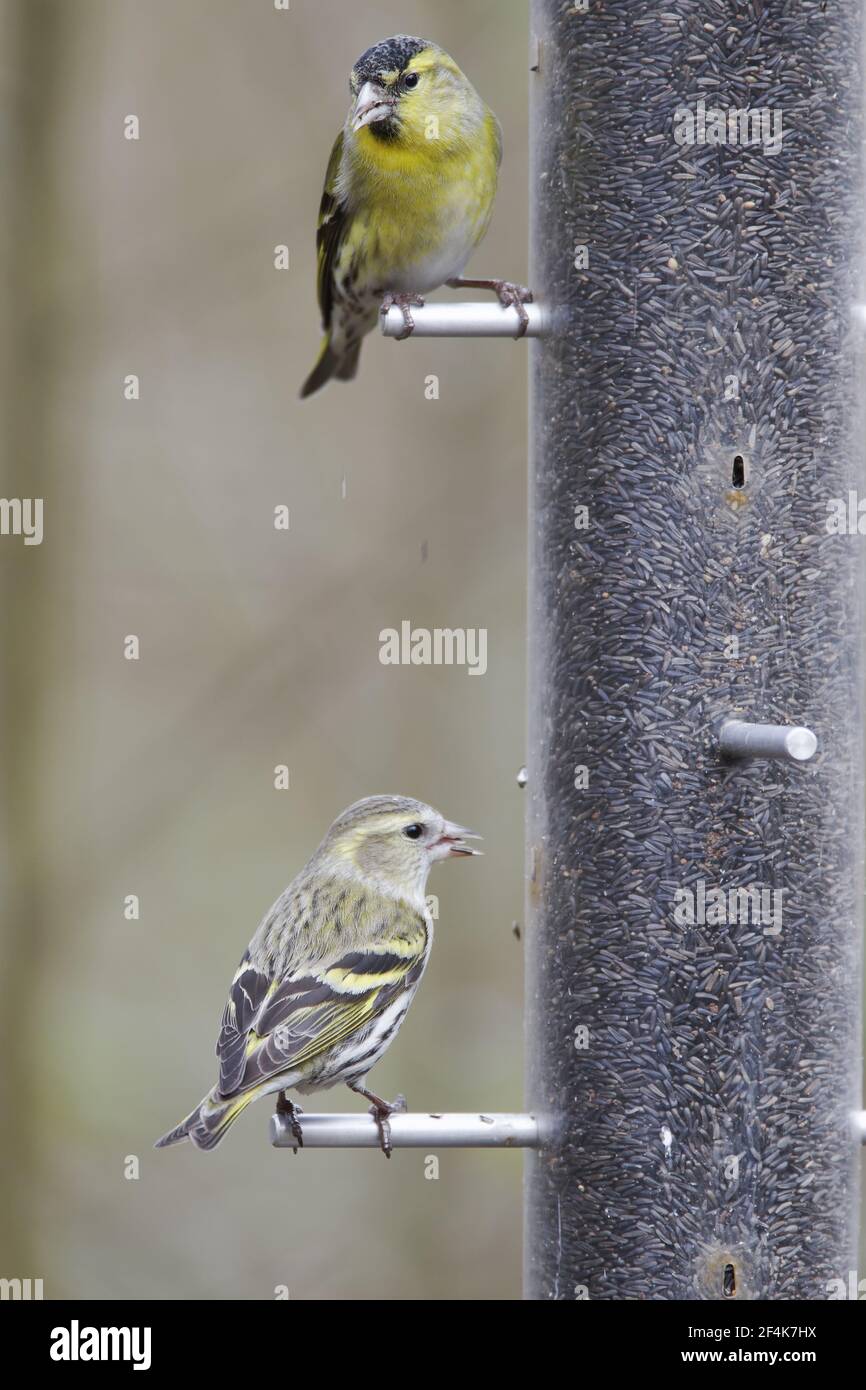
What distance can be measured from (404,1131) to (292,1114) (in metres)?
Result: 0.32

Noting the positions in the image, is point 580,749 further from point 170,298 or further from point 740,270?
point 170,298

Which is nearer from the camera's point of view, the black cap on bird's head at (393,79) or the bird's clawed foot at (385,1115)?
the bird's clawed foot at (385,1115)

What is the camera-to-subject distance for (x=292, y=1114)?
530 cm

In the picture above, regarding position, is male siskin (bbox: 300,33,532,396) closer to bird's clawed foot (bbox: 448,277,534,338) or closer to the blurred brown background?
bird's clawed foot (bbox: 448,277,534,338)

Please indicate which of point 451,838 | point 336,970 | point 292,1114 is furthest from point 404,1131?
point 451,838

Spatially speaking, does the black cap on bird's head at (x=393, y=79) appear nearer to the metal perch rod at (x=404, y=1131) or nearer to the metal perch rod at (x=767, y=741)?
the metal perch rod at (x=767, y=741)

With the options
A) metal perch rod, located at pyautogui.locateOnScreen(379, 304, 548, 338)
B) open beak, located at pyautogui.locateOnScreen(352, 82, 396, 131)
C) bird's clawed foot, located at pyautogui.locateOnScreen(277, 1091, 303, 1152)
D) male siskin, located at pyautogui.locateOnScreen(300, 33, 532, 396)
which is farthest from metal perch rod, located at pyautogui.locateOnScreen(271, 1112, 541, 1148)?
open beak, located at pyautogui.locateOnScreen(352, 82, 396, 131)

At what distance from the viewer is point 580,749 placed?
17.5ft

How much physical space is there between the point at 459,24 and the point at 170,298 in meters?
2.18

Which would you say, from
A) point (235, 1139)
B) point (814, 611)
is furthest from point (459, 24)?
point (814, 611)

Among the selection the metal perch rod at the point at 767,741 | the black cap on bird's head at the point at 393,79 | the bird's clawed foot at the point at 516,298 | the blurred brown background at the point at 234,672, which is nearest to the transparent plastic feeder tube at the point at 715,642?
the metal perch rod at the point at 767,741

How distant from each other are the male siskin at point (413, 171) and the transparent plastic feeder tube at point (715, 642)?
1657 millimetres

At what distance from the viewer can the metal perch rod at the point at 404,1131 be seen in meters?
5.15
